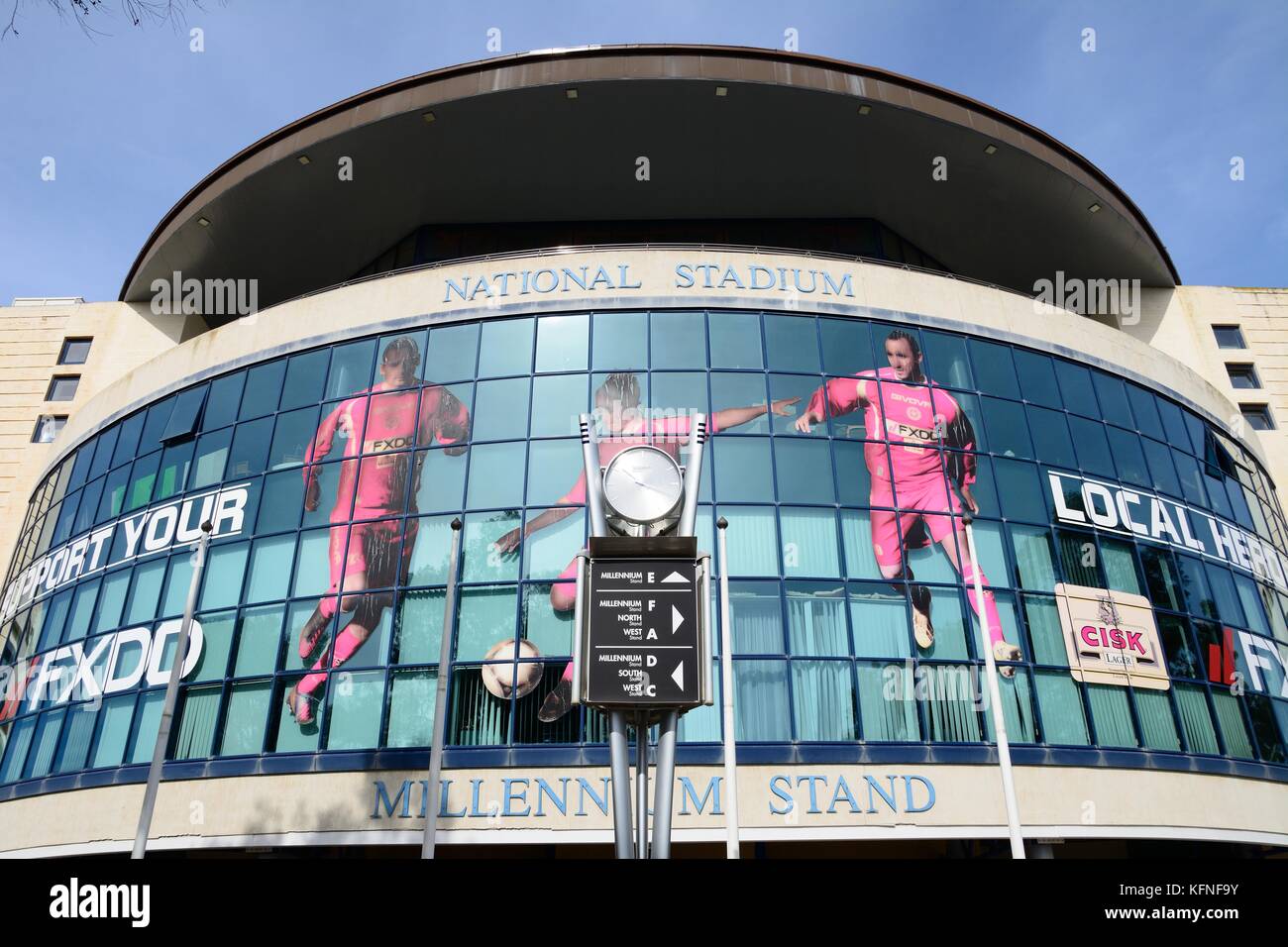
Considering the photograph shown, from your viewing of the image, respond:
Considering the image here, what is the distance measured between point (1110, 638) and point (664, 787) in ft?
54.5

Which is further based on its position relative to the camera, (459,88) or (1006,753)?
(459,88)

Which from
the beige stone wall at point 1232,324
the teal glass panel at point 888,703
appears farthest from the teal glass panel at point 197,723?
the beige stone wall at point 1232,324

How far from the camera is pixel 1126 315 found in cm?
3438

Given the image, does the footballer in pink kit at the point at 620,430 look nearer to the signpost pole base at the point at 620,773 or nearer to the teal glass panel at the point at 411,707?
the teal glass panel at the point at 411,707

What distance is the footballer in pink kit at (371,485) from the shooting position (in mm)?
20359

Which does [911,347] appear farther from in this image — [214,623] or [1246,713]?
[214,623]

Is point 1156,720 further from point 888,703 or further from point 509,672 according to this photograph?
point 509,672

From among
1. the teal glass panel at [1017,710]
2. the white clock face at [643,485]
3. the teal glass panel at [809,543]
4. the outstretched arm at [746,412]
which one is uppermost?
the outstretched arm at [746,412]

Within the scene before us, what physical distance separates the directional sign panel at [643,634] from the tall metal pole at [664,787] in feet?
1.56

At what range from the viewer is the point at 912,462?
2189cm

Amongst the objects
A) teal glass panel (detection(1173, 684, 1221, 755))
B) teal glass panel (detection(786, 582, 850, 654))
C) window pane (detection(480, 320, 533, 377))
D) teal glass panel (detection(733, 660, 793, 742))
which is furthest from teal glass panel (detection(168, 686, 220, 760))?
teal glass panel (detection(1173, 684, 1221, 755))

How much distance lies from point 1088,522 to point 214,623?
2167cm

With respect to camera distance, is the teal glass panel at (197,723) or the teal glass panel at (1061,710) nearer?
the teal glass panel at (1061,710)
